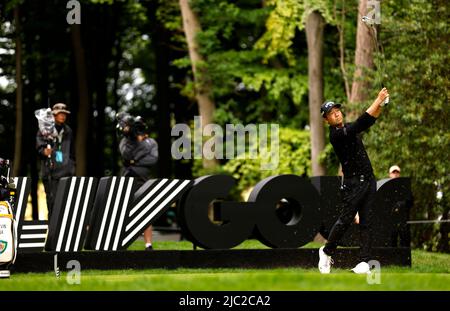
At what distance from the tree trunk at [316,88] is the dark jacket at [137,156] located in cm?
958

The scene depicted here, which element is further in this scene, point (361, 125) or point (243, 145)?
point (243, 145)

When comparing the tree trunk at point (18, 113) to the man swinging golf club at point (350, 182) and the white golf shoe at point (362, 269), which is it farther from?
the white golf shoe at point (362, 269)

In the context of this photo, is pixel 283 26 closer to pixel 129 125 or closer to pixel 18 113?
pixel 18 113

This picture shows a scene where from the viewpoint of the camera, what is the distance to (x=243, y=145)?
30297mm

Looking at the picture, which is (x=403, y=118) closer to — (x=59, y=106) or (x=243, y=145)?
(x=59, y=106)

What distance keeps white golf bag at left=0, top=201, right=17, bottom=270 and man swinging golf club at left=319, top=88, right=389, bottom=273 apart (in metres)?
3.94

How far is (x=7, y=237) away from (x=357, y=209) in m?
4.49

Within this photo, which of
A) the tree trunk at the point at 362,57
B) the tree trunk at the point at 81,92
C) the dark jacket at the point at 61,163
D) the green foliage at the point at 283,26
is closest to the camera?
the dark jacket at the point at 61,163

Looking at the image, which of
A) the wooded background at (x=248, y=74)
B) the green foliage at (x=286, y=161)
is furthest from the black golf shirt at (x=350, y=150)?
the green foliage at (x=286, y=161)

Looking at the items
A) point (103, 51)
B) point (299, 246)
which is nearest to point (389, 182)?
point (299, 246)

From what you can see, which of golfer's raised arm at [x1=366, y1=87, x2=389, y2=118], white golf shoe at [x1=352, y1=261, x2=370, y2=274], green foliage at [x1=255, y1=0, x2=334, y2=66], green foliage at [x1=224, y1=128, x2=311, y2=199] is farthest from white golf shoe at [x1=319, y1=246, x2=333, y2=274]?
green foliage at [x1=224, y1=128, x2=311, y2=199]

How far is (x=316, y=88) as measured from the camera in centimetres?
2683

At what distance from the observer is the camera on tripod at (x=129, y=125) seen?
1742 centimetres
